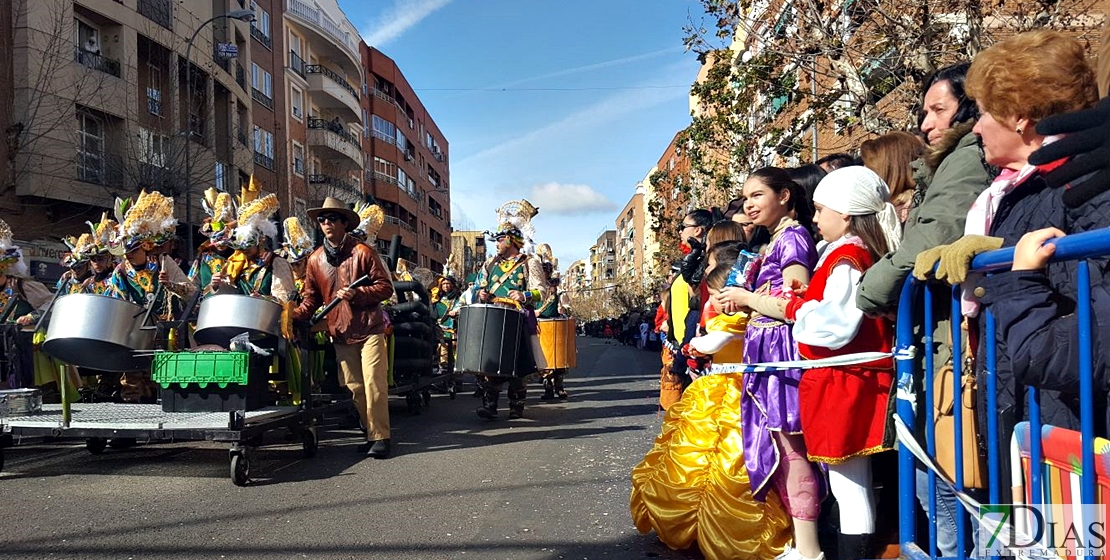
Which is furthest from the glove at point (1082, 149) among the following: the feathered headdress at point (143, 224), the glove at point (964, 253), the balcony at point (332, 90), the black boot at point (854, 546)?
the balcony at point (332, 90)

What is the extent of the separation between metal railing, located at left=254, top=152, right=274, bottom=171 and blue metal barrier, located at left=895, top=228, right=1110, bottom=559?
32.2 meters

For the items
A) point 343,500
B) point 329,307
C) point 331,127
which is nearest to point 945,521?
point 343,500

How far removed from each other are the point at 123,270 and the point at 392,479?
3.86 meters

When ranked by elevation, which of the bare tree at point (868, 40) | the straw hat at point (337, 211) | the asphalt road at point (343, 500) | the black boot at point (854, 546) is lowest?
the asphalt road at point (343, 500)

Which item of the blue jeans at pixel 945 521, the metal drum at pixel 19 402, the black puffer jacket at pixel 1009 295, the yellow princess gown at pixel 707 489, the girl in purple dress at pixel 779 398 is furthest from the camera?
the metal drum at pixel 19 402

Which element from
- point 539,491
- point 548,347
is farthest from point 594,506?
point 548,347

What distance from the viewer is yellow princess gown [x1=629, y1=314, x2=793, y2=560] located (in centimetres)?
356

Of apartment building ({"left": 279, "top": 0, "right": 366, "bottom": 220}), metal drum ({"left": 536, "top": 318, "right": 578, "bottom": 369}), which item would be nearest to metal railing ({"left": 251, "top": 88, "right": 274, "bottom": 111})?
apartment building ({"left": 279, "top": 0, "right": 366, "bottom": 220})

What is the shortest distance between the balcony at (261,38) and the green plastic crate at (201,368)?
3093 centimetres

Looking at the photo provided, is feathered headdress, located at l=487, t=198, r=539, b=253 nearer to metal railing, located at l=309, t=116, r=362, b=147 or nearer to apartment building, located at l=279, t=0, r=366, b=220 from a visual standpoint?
apartment building, located at l=279, t=0, r=366, b=220

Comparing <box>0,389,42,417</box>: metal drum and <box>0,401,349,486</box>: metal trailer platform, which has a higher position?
<box>0,389,42,417</box>: metal drum

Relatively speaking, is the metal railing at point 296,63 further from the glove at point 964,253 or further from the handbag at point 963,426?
the glove at point 964,253

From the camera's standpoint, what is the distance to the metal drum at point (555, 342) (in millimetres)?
11320

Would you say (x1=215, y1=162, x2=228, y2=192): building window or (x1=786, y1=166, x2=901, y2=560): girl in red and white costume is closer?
(x1=786, y1=166, x2=901, y2=560): girl in red and white costume
